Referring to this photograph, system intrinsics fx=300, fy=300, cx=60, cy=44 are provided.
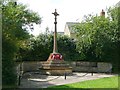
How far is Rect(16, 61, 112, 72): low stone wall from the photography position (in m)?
34.0

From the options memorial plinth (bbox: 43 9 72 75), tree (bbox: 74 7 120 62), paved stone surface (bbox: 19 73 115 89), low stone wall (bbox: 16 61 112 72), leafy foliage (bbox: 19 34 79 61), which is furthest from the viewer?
leafy foliage (bbox: 19 34 79 61)

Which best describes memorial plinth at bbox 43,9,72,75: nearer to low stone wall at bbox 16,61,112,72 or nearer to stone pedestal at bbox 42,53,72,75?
stone pedestal at bbox 42,53,72,75

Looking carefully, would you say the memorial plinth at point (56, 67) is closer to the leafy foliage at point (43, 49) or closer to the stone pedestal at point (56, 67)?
the stone pedestal at point (56, 67)

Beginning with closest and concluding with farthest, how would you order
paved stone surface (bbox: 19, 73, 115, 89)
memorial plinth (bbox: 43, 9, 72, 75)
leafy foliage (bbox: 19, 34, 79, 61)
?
paved stone surface (bbox: 19, 73, 115, 89), memorial plinth (bbox: 43, 9, 72, 75), leafy foliage (bbox: 19, 34, 79, 61)

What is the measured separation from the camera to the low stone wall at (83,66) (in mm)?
34009

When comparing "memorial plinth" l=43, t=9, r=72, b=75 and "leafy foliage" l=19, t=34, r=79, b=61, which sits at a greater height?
"leafy foliage" l=19, t=34, r=79, b=61

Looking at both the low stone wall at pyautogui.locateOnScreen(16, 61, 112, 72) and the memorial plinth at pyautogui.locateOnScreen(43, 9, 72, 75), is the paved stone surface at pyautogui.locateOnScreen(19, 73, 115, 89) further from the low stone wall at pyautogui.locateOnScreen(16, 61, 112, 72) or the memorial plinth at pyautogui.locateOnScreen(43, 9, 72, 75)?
the low stone wall at pyautogui.locateOnScreen(16, 61, 112, 72)

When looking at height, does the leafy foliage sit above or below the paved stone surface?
above

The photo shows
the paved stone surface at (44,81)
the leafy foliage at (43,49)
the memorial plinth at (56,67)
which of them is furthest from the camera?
the leafy foliage at (43,49)

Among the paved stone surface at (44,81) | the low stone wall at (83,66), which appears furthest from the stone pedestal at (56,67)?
the paved stone surface at (44,81)

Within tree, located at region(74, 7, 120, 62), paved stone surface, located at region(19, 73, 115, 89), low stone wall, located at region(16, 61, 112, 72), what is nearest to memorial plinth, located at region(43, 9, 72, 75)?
low stone wall, located at region(16, 61, 112, 72)

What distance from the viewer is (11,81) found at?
17422mm

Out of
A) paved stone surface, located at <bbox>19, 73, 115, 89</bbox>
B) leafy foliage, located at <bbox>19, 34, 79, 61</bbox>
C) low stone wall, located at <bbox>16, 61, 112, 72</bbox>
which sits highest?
leafy foliage, located at <bbox>19, 34, 79, 61</bbox>

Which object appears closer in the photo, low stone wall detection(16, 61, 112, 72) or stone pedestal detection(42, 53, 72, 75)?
stone pedestal detection(42, 53, 72, 75)
